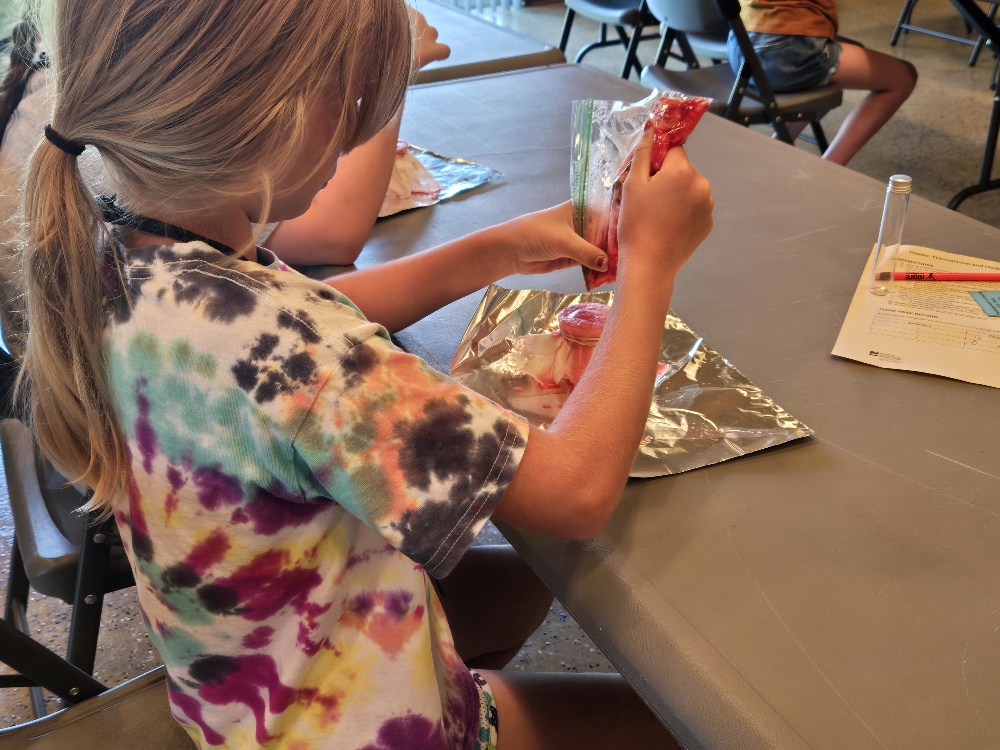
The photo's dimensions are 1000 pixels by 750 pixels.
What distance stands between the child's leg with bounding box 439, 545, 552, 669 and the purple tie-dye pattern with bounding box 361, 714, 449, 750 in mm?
311

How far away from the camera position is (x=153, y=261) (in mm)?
532

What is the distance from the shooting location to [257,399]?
503mm

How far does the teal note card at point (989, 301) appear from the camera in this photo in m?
0.83

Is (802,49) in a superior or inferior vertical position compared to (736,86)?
superior

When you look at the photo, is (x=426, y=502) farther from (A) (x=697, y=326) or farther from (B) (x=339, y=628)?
(A) (x=697, y=326)

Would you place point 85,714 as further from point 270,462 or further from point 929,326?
point 929,326

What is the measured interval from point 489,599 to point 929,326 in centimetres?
54

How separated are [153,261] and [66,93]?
0.37ft

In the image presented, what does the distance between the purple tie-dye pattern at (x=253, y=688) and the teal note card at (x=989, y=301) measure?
2.36ft

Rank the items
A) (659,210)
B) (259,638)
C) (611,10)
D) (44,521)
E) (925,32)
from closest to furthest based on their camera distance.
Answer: (259,638), (659,210), (44,521), (611,10), (925,32)

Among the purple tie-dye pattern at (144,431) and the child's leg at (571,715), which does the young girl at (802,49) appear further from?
the purple tie-dye pattern at (144,431)

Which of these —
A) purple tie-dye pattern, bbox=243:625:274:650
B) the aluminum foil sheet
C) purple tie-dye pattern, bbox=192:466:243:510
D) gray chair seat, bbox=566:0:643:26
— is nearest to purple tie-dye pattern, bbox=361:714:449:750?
purple tie-dye pattern, bbox=243:625:274:650

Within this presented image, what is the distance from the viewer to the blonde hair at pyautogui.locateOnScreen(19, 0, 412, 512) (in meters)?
0.50

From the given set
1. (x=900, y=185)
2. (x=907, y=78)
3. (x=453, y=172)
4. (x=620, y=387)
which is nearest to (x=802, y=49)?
(x=907, y=78)
